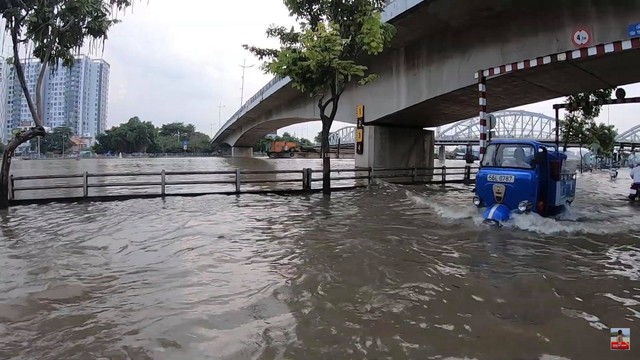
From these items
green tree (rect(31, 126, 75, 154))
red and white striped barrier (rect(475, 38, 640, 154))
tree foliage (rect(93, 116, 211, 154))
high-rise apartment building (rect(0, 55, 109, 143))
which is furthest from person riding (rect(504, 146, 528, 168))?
green tree (rect(31, 126, 75, 154))

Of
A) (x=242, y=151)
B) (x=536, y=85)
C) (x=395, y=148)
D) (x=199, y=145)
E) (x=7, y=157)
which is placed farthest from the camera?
(x=199, y=145)

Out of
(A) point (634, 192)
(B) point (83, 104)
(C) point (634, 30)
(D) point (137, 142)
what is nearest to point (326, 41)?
(C) point (634, 30)

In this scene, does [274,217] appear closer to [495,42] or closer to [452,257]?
[452,257]

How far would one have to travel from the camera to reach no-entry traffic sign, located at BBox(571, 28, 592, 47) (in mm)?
11508

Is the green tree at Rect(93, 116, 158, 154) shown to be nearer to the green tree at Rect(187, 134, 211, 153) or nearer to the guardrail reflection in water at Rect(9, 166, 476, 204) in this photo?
the green tree at Rect(187, 134, 211, 153)

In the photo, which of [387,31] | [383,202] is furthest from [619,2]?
[383,202]

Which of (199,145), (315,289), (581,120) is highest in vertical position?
(199,145)

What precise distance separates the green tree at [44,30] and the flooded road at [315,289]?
10.5 ft

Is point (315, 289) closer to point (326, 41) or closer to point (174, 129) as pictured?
point (326, 41)

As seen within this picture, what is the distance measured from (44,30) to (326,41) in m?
7.83

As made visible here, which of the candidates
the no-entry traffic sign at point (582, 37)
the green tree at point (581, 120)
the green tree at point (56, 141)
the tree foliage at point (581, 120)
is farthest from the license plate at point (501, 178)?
the green tree at point (56, 141)

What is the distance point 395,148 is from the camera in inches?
869

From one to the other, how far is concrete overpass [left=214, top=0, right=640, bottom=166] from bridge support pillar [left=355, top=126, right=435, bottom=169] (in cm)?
6

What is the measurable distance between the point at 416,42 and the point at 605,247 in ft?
41.0
